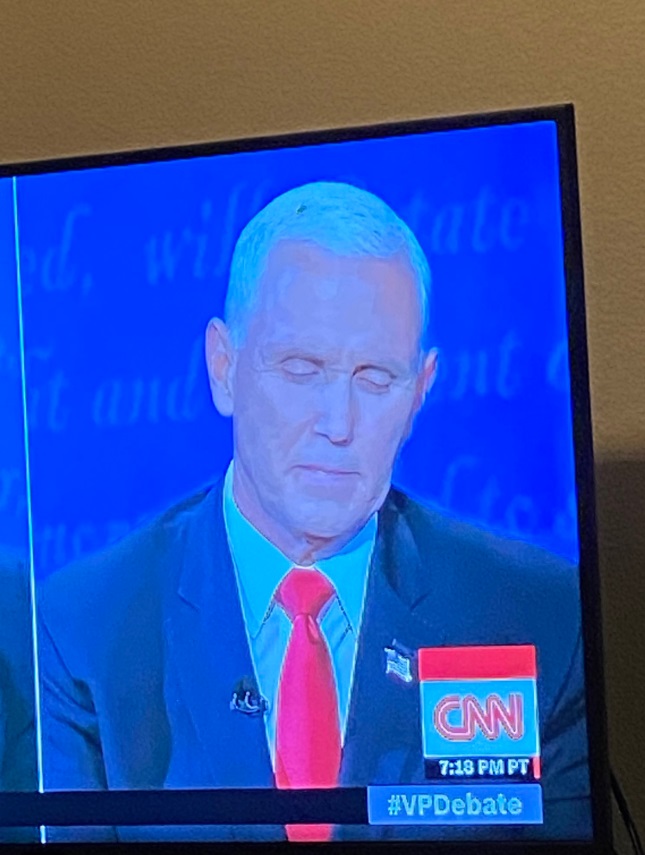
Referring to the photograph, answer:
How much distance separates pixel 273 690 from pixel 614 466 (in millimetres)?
459

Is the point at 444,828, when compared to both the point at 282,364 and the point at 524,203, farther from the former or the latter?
the point at 524,203

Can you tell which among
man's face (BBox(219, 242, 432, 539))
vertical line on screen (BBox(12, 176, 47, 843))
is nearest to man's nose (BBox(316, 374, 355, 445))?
man's face (BBox(219, 242, 432, 539))

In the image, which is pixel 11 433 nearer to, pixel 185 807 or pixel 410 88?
pixel 185 807

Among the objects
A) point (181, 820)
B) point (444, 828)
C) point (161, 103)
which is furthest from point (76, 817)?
point (161, 103)

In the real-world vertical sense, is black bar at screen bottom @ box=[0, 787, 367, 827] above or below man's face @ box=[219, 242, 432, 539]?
below

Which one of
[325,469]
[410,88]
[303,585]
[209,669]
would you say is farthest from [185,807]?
[410,88]

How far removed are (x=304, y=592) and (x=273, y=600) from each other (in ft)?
0.10

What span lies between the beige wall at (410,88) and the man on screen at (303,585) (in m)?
0.28

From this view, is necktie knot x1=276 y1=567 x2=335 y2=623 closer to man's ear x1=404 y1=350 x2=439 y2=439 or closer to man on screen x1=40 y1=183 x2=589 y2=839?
man on screen x1=40 y1=183 x2=589 y2=839

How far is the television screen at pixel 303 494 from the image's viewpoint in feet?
3.73

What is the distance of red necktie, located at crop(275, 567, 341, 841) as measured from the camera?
116 centimetres

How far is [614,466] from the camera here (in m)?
1.39

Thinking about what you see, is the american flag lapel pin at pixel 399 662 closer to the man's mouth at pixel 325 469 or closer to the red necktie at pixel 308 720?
the red necktie at pixel 308 720

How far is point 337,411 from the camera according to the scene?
3.89 feet
